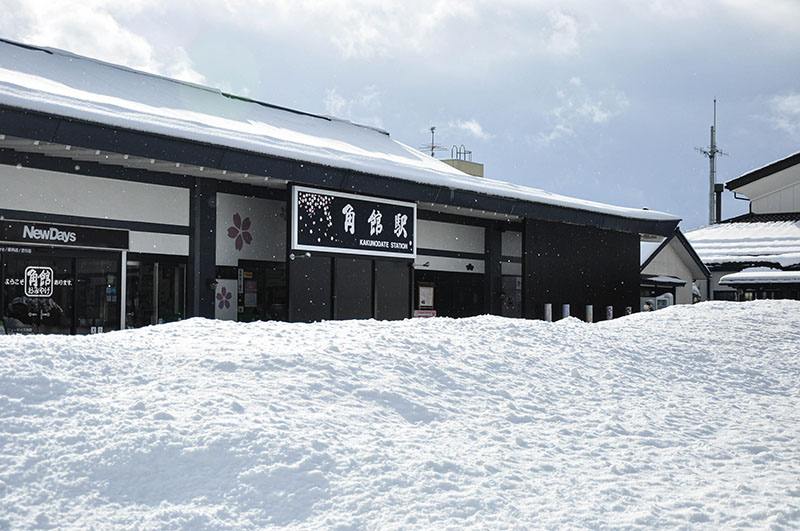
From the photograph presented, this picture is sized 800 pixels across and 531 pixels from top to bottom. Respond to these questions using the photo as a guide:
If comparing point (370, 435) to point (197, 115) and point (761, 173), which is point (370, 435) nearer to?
point (197, 115)

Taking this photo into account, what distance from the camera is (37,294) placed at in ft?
48.3

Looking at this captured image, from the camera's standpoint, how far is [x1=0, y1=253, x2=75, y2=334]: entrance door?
14.3m

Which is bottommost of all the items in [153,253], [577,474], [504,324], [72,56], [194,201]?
[577,474]

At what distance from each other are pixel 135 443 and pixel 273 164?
11345mm

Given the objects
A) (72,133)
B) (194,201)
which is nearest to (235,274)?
(194,201)

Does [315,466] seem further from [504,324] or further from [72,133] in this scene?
[72,133]

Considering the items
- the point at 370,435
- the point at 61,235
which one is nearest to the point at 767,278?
the point at 61,235

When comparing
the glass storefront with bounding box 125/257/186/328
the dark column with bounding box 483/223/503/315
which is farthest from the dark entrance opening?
the glass storefront with bounding box 125/257/186/328

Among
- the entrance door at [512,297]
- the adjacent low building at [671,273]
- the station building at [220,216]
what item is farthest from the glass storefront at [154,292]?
the adjacent low building at [671,273]

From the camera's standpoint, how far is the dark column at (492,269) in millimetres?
24641

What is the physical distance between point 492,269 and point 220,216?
9.98m

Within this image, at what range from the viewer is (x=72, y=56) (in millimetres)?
18734

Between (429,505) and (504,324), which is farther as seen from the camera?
(504,324)

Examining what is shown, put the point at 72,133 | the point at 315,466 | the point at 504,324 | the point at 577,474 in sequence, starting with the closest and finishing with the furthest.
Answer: the point at 315,466
the point at 577,474
the point at 504,324
the point at 72,133
